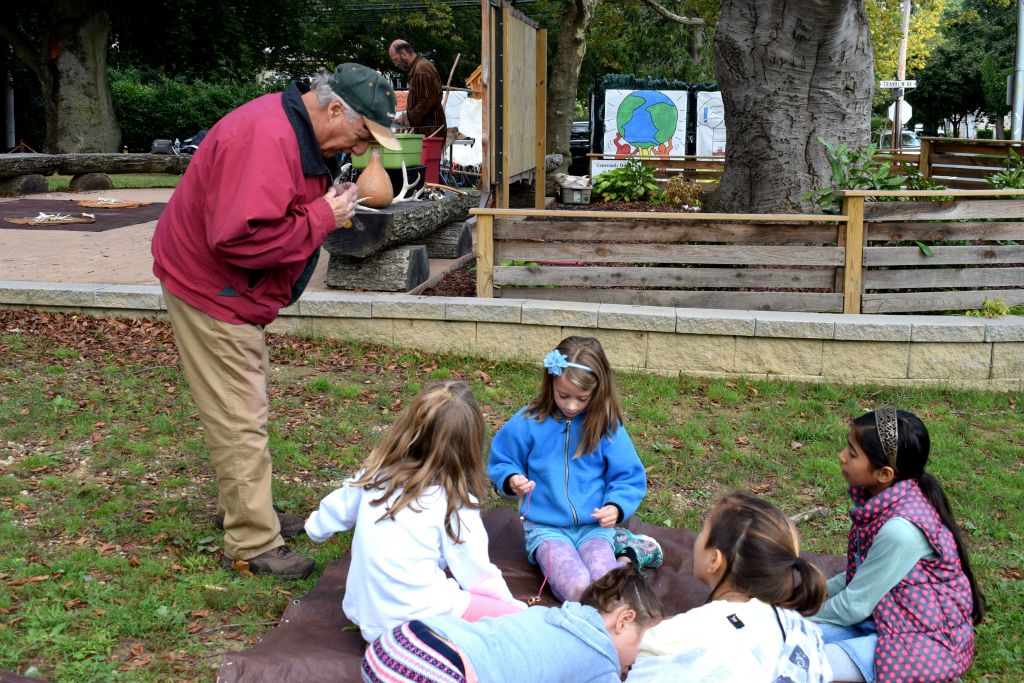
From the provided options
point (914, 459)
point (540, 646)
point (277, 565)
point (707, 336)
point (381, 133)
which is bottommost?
point (277, 565)

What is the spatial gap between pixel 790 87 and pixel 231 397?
22.5 ft

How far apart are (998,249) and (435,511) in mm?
5337

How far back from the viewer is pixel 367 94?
12.1 ft

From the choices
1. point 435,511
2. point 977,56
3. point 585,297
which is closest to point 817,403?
point 585,297

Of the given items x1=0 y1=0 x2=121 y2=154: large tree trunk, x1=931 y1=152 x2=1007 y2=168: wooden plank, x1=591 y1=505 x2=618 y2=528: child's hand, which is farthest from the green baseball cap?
x1=0 y1=0 x2=121 y2=154: large tree trunk

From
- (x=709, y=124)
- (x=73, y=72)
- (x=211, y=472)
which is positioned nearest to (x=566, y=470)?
(x=211, y=472)

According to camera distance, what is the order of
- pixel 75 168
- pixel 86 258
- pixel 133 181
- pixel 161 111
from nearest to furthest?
pixel 86 258, pixel 75 168, pixel 133 181, pixel 161 111

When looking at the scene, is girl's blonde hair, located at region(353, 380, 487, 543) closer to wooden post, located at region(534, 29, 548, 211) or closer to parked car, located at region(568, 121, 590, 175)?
wooden post, located at region(534, 29, 548, 211)

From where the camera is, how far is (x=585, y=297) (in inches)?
284

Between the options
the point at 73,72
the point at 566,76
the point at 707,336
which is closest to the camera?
the point at 707,336

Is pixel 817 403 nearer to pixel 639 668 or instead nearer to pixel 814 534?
pixel 814 534

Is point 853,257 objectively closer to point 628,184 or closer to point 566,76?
point 628,184

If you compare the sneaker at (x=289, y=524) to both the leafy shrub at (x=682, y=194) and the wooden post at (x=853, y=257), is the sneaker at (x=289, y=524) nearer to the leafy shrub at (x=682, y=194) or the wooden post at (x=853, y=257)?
the wooden post at (x=853, y=257)

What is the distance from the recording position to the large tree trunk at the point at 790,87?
8945mm
